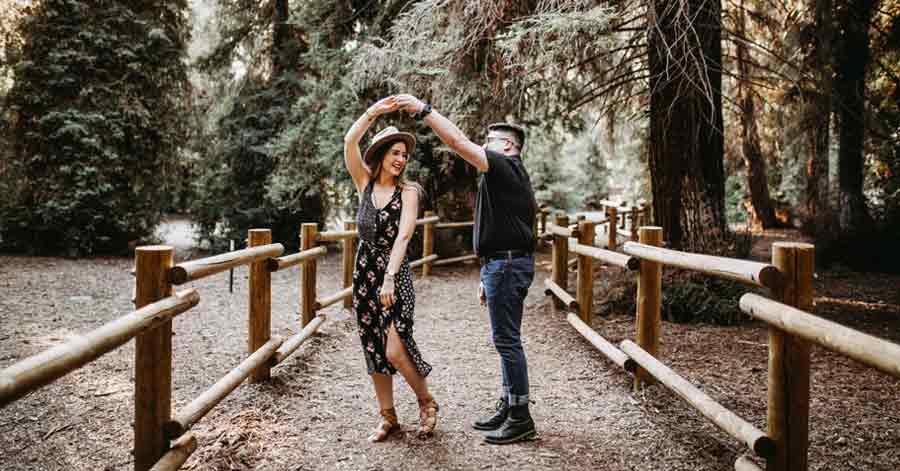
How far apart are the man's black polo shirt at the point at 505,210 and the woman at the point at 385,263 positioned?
1.52 ft

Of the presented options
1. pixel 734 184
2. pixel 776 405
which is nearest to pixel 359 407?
pixel 776 405

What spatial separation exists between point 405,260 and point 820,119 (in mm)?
9484

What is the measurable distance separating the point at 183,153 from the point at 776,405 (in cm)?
1575

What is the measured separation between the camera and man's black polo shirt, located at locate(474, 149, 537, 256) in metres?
3.84

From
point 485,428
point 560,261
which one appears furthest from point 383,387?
point 560,261

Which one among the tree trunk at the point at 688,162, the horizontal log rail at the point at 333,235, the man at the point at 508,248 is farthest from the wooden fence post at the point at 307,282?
the tree trunk at the point at 688,162

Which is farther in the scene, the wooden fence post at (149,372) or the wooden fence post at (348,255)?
the wooden fence post at (348,255)

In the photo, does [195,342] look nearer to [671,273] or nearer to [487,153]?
[487,153]

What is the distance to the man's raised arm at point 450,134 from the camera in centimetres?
351

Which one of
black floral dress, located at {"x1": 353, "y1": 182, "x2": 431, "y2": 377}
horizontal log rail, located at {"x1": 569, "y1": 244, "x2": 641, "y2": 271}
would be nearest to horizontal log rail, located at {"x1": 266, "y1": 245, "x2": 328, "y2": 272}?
black floral dress, located at {"x1": 353, "y1": 182, "x2": 431, "y2": 377}

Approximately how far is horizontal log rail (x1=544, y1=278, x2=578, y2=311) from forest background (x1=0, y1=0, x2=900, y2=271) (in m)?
1.55

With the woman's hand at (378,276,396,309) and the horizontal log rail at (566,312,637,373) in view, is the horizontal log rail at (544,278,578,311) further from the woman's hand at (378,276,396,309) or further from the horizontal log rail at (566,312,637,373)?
the woman's hand at (378,276,396,309)

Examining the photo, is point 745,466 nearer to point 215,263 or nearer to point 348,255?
point 215,263

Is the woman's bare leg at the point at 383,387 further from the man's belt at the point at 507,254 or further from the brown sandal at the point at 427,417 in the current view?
the man's belt at the point at 507,254
